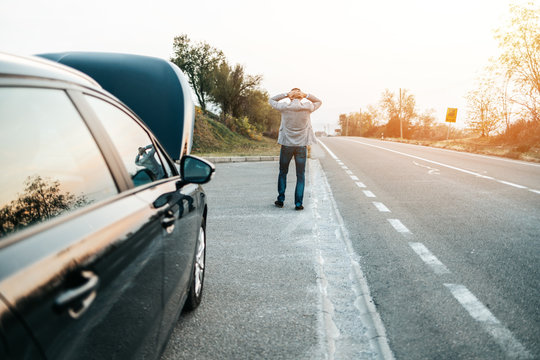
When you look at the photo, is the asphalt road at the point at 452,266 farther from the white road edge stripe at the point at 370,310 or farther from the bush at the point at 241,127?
the bush at the point at 241,127

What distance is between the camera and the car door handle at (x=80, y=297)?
3.90ft

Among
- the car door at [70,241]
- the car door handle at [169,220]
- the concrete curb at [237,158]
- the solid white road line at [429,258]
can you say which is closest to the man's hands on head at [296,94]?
the solid white road line at [429,258]

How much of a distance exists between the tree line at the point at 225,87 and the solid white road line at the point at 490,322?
3484 cm

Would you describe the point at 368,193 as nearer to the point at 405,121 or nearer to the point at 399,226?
the point at 399,226

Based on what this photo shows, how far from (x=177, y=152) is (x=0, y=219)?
3931 mm

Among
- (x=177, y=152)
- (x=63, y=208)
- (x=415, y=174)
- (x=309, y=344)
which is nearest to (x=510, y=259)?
(x=309, y=344)

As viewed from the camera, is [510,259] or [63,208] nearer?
[63,208]

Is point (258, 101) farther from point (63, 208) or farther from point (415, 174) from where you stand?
point (63, 208)

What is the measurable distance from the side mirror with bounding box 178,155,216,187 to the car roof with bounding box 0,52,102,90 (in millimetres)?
856

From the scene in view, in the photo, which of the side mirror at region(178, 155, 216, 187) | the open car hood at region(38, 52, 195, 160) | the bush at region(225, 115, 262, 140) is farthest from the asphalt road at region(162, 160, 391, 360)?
the bush at region(225, 115, 262, 140)

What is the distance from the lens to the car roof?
135 cm

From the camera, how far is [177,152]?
521 cm

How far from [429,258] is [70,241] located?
4023 millimetres

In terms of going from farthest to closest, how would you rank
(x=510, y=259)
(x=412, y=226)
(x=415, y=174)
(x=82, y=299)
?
(x=415, y=174), (x=412, y=226), (x=510, y=259), (x=82, y=299)
